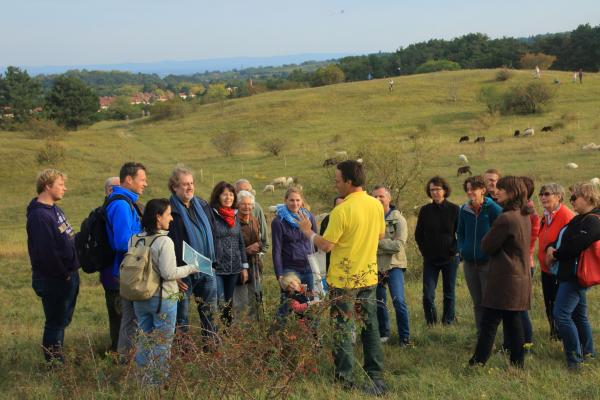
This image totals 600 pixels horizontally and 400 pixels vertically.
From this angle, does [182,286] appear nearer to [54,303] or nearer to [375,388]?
[54,303]

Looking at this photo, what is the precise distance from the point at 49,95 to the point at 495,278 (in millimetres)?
63118

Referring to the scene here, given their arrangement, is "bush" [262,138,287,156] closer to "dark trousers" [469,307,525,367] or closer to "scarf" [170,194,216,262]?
"scarf" [170,194,216,262]

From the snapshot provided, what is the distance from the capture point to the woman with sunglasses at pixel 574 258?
4.99 m

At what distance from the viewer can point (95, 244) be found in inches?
212

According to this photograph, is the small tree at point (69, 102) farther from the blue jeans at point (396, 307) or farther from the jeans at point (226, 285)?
the blue jeans at point (396, 307)

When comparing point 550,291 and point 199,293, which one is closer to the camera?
point 199,293

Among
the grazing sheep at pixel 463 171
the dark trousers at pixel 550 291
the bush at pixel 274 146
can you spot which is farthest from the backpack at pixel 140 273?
the bush at pixel 274 146

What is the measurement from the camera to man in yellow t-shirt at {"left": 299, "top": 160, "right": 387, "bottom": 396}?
463 cm

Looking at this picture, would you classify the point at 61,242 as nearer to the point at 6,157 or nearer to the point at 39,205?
the point at 39,205

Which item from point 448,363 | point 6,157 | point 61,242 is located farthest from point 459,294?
point 6,157

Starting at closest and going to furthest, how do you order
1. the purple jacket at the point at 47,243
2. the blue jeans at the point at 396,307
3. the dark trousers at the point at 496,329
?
the dark trousers at the point at 496,329
the purple jacket at the point at 47,243
the blue jeans at the point at 396,307

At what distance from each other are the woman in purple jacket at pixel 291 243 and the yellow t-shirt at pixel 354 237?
123 cm

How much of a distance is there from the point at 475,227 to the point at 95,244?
354 centimetres

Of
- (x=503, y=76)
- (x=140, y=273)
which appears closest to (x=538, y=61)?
(x=503, y=76)
